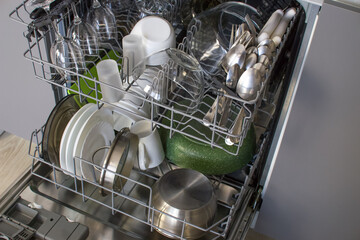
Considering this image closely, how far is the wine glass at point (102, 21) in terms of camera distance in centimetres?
111

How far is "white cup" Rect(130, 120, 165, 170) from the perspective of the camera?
1.12 m

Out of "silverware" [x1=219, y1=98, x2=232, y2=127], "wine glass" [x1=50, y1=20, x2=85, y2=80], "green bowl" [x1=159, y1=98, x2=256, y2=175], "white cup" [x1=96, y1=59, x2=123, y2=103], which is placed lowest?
"green bowl" [x1=159, y1=98, x2=256, y2=175]

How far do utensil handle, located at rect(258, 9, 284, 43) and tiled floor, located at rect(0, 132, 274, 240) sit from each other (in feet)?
3.63

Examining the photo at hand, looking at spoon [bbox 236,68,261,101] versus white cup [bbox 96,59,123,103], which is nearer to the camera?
spoon [bbox 236,68,261,101]

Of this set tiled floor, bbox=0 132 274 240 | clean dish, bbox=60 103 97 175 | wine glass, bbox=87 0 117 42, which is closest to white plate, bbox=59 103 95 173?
clean dish, bbox=60 103 97 175

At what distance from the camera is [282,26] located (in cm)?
103

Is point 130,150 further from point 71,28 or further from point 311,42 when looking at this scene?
point 311,42

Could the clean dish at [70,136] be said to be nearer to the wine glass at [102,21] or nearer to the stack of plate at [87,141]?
the stack of plate at [87,141]

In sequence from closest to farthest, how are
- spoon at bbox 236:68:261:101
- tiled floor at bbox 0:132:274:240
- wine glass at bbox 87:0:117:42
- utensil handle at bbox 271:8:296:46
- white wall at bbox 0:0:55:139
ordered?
spoon at bbox 236:68:261:101
utensil handle at bbox 271:8:296:46
wine glass at bbox 87:0:117:42
white wall at bbox 0:0:55:139
tiled floor at bbox 0:132:274:240

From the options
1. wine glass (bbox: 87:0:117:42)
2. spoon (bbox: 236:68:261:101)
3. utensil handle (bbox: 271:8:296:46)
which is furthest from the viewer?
wine glass (bbox: 87:0:117:42)

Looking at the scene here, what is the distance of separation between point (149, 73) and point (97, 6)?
22 centimetres

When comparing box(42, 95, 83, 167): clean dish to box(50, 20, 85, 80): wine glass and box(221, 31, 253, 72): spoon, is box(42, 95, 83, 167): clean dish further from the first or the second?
box(221, 31, 253, 72): spoon

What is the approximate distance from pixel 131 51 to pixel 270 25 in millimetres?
315

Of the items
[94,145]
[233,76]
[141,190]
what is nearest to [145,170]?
[141,190]
